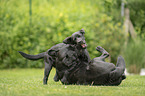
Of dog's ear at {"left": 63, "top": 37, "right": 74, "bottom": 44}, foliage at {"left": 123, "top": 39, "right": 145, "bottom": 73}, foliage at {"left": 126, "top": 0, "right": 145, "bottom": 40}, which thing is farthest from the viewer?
foliage at {"left": 126, "top": 0, "right": 145, "bottom": 40}

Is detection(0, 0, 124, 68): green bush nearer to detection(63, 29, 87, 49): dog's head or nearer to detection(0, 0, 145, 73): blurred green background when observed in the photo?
detection(0, 0, 145, 73): blurred green background

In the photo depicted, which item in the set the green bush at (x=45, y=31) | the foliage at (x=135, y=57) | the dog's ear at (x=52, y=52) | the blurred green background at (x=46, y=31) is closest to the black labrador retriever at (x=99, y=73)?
the dog's ear at (x=52, y=52)

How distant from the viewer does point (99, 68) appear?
638cm

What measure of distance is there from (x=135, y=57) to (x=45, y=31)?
256 inches

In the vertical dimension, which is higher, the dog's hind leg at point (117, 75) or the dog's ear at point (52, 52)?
the dog's ear at point (52, 52)

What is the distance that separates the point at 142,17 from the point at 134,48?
946 cm

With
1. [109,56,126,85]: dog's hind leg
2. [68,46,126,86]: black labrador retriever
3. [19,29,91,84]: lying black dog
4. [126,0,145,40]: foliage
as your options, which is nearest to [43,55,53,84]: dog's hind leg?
[19,29,91,84]: lying black dog

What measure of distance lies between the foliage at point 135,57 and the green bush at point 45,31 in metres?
3.05

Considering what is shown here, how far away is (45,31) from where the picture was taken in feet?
56.9

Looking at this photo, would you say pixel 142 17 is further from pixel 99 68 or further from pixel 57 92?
pixel 57 92

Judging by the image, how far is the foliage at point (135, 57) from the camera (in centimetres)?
1404

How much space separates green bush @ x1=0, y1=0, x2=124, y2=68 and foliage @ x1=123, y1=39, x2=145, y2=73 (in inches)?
120

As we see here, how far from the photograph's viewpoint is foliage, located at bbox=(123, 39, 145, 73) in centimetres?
1404

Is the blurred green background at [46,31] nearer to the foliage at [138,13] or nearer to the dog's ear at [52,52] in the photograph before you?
the foliage at [138,13]
